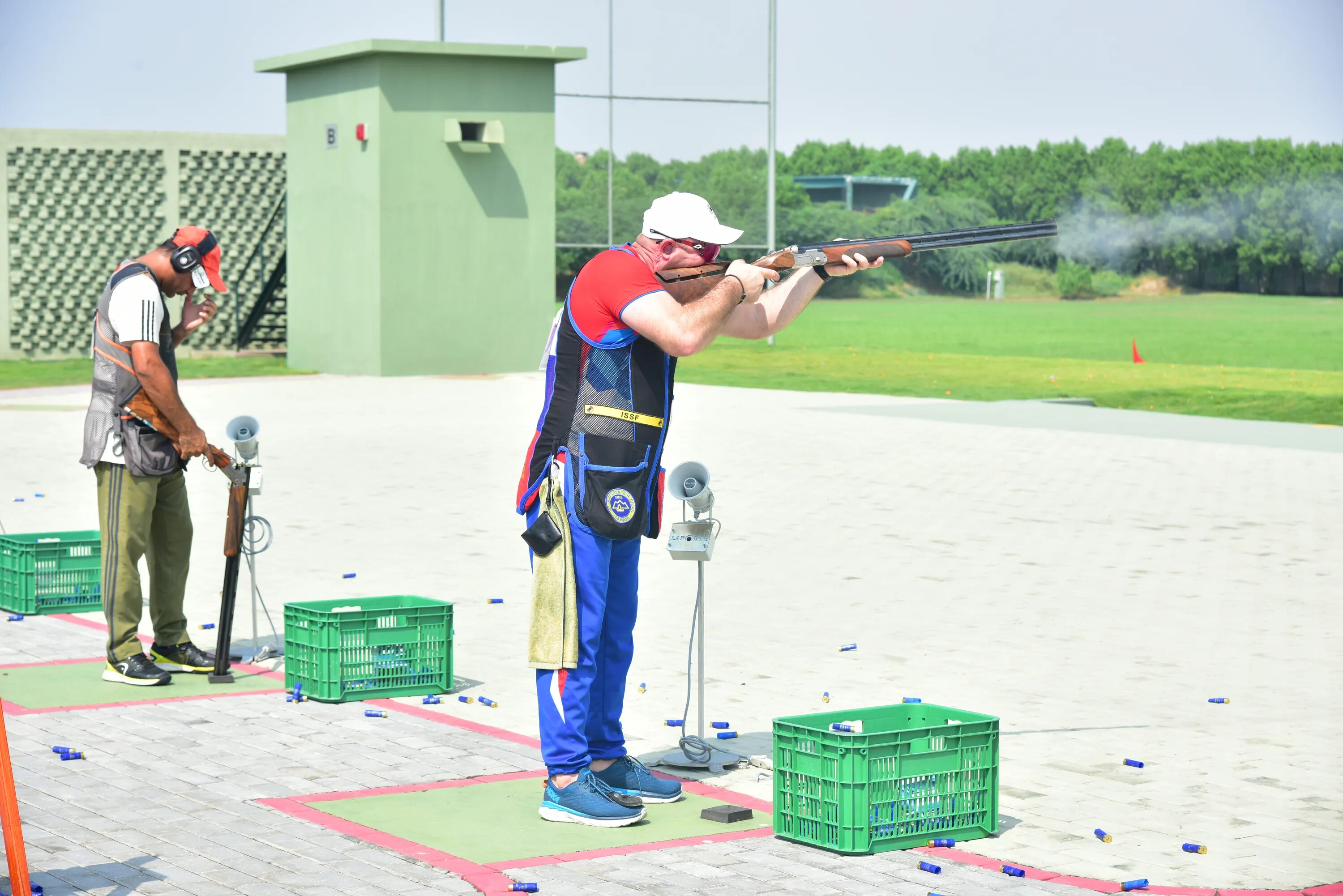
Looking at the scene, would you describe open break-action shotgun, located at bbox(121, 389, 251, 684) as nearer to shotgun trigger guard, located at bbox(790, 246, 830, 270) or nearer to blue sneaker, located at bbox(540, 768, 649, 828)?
blue sneaker, located at bbox(540, 768, 649, 828)

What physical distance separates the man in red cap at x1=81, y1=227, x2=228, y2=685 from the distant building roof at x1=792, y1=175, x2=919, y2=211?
351 ft

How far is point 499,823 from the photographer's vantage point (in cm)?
555

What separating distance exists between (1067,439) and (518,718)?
41.3 feet

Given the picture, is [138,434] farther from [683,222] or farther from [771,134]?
[771,134]

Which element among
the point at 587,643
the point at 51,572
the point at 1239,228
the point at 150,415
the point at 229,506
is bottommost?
the point at 51,572

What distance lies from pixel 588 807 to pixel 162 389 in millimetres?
2902

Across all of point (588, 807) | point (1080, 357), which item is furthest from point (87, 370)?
point (588, 807)

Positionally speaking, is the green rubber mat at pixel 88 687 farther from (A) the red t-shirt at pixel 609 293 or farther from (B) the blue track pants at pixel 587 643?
(A) the red t-shirt at pixel 609 293

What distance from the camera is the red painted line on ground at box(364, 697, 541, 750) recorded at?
668 centimetres

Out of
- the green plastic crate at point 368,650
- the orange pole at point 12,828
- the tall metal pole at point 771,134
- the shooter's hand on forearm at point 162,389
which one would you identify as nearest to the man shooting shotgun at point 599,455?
the orange pole at point 12,828

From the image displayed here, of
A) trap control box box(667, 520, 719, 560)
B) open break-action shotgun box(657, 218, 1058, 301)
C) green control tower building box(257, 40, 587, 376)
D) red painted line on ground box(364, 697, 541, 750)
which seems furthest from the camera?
green control tower building box(257, 40, 587, 376)

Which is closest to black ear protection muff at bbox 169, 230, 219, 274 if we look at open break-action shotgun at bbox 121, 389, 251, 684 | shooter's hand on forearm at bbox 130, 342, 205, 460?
shooter's hand on forearm at bbox 130, 342, 205, 460

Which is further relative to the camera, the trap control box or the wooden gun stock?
the wooden gun stock

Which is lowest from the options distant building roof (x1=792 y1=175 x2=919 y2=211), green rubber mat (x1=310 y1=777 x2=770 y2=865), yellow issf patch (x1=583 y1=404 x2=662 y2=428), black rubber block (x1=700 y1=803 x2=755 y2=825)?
green rubber mat (x1=310 y1=777 x2=770 y2=865)
